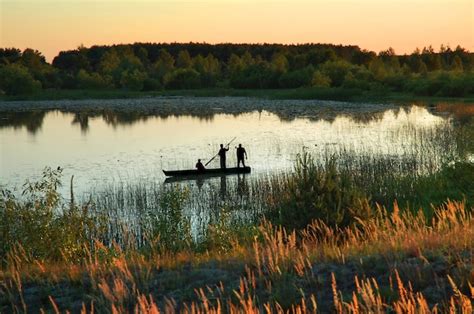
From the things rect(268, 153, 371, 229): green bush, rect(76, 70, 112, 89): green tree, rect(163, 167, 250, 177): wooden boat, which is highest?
rect(76, 70, 112, 89): green tree

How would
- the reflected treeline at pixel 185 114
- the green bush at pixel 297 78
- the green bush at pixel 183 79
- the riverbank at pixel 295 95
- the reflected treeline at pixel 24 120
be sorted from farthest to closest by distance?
the green bush at pixel 183 79
the green bush at pixel 297 78
the riverbank at pixel 295 95
the reflected treeline at pixel 185 114
the reflected treeline at pixel 24 120

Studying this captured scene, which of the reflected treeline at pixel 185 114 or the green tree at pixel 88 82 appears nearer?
the reflected treeline at pixel 185 114

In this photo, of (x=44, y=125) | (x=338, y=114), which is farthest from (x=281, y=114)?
(x=44, y=125)

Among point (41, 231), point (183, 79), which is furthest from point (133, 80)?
point (41, 231)

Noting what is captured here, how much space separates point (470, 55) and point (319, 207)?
163 meters

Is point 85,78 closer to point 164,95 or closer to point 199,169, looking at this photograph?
point 164,95

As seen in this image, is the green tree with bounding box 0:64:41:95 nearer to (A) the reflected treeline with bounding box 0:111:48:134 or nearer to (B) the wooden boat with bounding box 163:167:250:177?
(A) the reflected treeline with bounding box 0:111:48:134

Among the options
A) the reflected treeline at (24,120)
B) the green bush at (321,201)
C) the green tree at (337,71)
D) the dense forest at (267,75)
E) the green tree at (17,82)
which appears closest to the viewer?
the green bush at (321,201)

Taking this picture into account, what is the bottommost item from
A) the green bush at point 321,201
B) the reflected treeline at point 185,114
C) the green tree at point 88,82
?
the reflected treeline at point 185,114

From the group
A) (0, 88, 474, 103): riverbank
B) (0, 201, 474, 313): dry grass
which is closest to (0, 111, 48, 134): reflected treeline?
A: (0, 88, 474, 103): riverbank

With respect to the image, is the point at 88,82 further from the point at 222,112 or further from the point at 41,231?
the point at 41,231

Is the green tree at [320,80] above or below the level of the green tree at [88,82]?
below

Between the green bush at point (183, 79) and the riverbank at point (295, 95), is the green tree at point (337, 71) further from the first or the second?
the green bush at point (183, 79)

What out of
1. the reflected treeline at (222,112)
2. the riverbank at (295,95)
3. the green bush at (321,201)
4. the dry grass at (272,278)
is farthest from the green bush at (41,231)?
the riverbank at (295,95)
